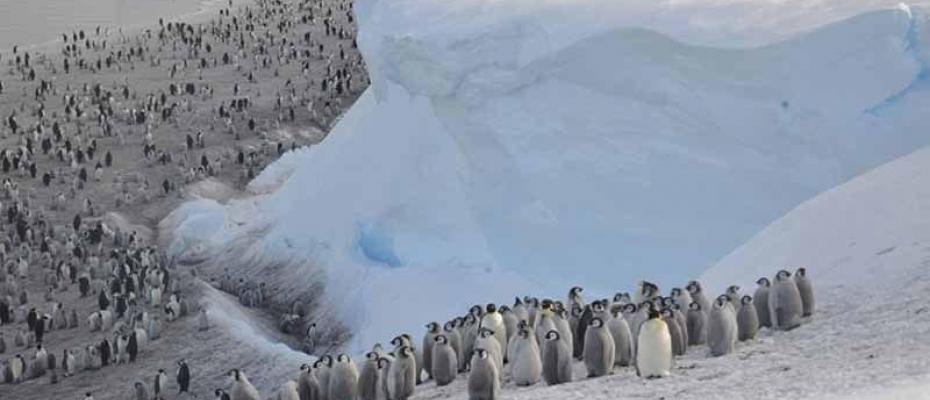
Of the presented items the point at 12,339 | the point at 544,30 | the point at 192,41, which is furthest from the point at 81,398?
the point at 192,41

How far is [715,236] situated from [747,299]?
4741mm

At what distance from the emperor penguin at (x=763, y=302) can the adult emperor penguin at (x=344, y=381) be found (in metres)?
3.48

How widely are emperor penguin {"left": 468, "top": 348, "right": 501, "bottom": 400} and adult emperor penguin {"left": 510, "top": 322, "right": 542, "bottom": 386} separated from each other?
52cm

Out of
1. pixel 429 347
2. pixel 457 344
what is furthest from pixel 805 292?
pixel 429 347

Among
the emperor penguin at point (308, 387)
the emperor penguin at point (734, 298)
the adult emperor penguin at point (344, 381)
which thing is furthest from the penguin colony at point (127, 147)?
the emperor penguin at point (734, 298)

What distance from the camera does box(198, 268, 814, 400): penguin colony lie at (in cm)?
975

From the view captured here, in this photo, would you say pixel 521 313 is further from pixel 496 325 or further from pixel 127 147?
pixel 127 147

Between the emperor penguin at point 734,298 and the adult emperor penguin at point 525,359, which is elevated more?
the emperor penguin at point 734,298

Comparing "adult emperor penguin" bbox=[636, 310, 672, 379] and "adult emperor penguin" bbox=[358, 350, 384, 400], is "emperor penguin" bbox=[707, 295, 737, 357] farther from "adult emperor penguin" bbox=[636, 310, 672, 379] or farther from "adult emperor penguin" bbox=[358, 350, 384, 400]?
"adult emperor penguin" bbox=[358, 350, 384, 400]

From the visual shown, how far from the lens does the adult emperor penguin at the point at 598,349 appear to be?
32.3 ft

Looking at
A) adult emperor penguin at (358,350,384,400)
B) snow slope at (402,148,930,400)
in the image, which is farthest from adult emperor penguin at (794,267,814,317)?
adult emperor penguin at (358,350,384,400)

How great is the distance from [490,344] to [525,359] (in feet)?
1.06

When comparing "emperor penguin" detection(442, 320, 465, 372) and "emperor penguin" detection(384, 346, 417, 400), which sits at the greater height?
"emperor penguin" detection(442, 320, 465, 372)

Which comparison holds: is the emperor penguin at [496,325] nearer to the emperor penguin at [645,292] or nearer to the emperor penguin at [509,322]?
the emperor penguin at [509,322]
